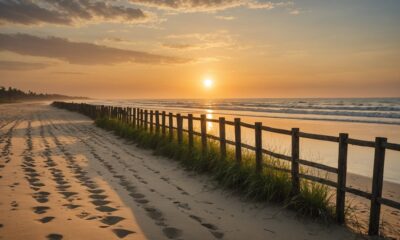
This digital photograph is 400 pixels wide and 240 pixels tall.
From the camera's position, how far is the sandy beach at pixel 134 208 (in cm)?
525

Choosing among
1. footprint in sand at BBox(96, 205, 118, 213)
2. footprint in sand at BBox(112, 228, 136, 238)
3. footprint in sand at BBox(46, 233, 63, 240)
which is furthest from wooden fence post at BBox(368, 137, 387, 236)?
footprint in sand at BBox(46, 233, 63, 240)

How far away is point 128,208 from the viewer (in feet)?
20.7

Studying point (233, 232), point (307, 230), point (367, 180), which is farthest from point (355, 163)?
point (233, 232)

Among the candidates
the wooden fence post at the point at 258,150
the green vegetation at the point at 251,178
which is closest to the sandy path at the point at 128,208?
the green vegetation at the point at 251,178

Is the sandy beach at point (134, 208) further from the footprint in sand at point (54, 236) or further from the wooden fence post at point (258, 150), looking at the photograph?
the wooden fence post at point (258, 150)

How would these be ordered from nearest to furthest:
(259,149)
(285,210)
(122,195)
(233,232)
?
(233,232)
(285,210)
(122,195)
(259,149)

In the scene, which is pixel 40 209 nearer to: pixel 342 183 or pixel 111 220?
pixel 111 220

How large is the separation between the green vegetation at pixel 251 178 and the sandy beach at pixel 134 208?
0.75 feet

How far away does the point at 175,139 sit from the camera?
504 inches

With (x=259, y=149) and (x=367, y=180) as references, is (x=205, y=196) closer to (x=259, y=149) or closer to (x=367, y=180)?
(x=259, y=149)

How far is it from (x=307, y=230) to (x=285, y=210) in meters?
0.79

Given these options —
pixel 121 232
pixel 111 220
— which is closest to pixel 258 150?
pixel 111 220

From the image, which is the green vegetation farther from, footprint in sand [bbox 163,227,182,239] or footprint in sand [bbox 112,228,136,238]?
footprint in sand [bbox 112,228,136,238]

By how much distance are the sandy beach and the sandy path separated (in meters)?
0.01
